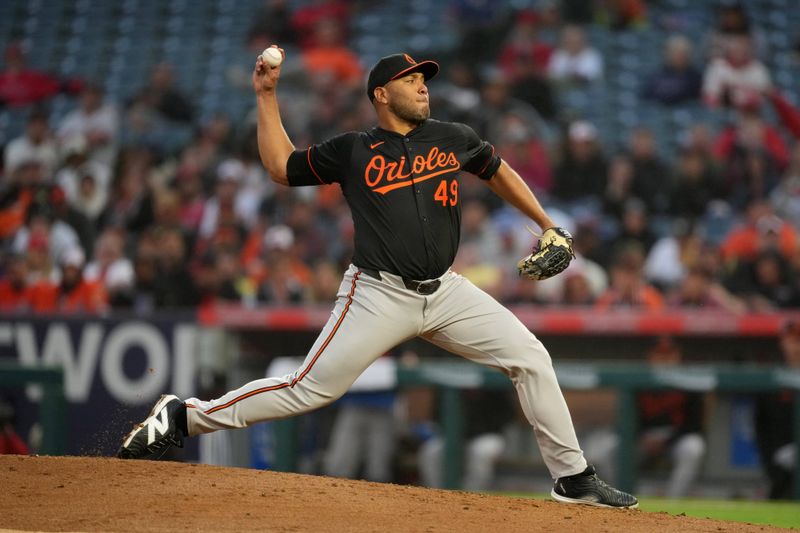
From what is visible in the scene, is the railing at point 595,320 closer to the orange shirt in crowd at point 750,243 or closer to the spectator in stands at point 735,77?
the orange shirt in crowd at point 750,243

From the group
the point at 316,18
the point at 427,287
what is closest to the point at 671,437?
the point at 427,287

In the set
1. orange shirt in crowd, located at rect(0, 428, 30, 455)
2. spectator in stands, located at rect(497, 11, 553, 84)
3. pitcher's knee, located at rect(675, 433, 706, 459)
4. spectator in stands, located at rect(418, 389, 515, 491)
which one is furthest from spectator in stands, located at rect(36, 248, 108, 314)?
pitcher's knee, located at rect(675, 433, 706, 459)

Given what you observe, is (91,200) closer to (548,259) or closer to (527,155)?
(527,155)

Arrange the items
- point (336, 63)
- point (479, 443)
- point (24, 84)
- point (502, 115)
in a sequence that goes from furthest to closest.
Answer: point (24, 84)
point (336, 63)
point (502, 115)
point (479, 443)

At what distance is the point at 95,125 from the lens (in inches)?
474

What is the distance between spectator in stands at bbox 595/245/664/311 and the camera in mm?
8156

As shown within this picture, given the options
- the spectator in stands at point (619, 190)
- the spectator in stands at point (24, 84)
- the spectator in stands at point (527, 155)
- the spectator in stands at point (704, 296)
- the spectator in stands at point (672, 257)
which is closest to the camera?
the spectator in stands at point (704, 296)

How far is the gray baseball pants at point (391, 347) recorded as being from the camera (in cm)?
414

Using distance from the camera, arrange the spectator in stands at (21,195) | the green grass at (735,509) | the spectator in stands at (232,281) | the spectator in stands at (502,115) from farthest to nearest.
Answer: the spectator in stands at (21,195) < the spectator in stands at (502,115) < the spectator in stands at (232,281) < the green grass at (735,509)

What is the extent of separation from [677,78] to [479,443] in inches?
197

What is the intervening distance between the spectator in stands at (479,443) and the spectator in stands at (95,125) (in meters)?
5.65

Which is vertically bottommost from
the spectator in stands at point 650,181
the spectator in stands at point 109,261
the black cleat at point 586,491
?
the spectator in stands at point 109,261

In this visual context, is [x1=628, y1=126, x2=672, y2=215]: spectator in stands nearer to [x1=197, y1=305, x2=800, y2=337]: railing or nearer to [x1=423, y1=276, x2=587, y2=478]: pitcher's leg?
[x1=197, y1=305, x2=800, y2=337]: railing

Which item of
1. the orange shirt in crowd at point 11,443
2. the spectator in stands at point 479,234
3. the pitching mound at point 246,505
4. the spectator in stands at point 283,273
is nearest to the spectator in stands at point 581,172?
the spectator in stands at point 479,234
